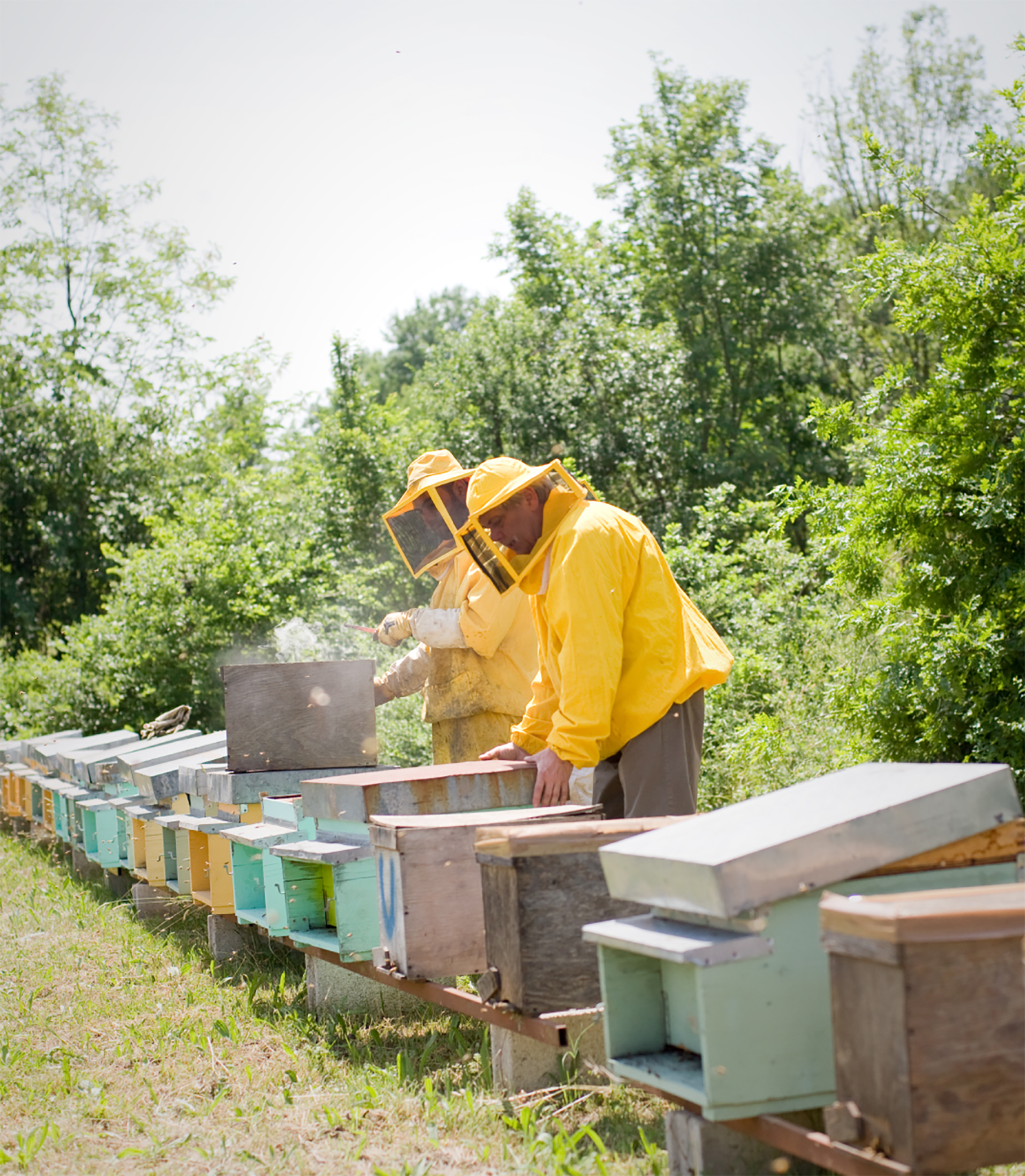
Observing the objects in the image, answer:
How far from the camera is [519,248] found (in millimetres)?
17094

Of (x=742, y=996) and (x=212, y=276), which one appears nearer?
(x=742, y=996)

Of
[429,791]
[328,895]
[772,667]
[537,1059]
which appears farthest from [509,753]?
[772,667]

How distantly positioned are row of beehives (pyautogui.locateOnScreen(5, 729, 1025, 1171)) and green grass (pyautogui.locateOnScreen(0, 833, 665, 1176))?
1.13 feet

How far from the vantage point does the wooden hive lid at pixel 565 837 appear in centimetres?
242

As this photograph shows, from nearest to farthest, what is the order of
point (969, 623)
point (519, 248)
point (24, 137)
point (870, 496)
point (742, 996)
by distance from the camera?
point (742, 996)
point (969, 623)
point (870, 496)
point (519, 248)
point (24, 137)

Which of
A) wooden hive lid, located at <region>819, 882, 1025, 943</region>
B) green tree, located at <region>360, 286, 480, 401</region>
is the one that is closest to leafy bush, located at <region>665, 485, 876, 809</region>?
wooden hive lid, located at <region>819, 882, 1025, 943</region>

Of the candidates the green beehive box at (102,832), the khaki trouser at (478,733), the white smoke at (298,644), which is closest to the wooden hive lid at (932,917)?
the khaki trouser at (478,733)

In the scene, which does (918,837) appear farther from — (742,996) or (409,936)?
(409,936)

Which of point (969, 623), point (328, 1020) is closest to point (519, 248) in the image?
point (969, 623)

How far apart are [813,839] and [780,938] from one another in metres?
0.18

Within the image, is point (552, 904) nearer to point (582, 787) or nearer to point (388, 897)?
point (388, 897)

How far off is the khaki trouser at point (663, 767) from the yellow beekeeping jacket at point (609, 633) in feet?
0.15

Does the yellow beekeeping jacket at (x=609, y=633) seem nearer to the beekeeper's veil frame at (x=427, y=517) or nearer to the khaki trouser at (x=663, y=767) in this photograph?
the khaki trouser at (x=663, y=767)

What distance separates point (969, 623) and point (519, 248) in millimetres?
13683
